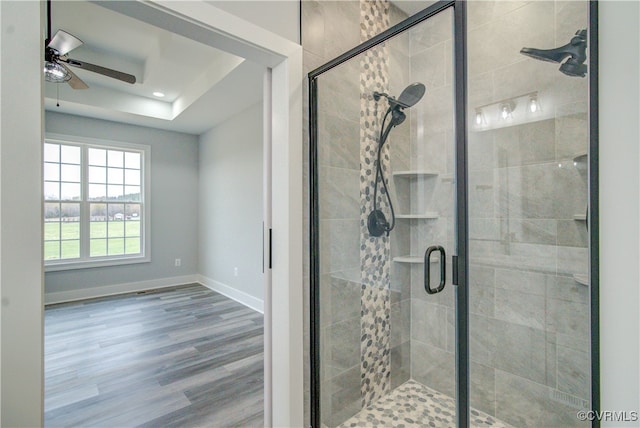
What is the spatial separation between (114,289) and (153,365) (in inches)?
110

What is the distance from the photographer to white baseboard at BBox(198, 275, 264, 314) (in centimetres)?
393

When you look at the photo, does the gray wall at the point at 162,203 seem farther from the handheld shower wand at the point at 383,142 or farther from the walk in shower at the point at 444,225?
the handheld shower wand at the point at 383,142

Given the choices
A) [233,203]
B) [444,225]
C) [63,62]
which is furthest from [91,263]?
[444,225]

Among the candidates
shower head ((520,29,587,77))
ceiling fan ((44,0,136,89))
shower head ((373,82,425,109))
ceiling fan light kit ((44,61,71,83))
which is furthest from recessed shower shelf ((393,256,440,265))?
ceiling fan light kit ((44,61,71,83))

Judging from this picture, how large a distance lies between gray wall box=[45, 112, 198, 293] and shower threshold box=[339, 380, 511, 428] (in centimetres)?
436

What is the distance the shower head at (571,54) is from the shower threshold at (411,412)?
1733mm

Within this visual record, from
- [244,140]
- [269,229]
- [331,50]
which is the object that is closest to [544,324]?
[269,229]

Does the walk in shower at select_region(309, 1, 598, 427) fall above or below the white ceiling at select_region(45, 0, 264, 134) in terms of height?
below

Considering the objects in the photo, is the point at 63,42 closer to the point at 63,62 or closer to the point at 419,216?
the point at 63,62

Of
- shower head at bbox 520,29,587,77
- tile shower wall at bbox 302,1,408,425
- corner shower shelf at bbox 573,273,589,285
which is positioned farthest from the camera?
tile shower wall at bbox 302,1,408,425

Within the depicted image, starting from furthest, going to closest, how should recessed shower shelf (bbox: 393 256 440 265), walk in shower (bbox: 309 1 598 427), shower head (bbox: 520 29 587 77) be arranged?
recessed shower shelf (bbox: 393 256 440 265) → walk in shower (bbox: 309 1 598 427) → shower head (bbox: 520 29 587 77)

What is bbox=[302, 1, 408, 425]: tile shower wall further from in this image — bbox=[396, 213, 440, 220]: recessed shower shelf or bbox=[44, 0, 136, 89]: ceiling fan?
bbox=[44, 0, 136, 89]: ceiling fan

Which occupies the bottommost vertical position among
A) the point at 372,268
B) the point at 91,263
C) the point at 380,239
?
the point at 91,263

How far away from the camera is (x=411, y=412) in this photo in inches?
74.2
